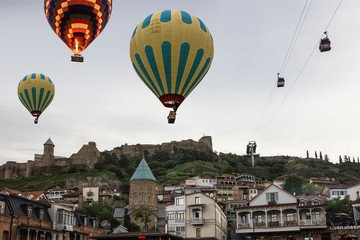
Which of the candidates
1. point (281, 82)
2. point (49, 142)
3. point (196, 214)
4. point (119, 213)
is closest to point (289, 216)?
→ point (196, 214)

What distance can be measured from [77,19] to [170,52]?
9698 mm

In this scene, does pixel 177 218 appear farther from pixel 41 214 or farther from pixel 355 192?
pixel 355 192

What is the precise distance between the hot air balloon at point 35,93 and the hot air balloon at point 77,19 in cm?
1189

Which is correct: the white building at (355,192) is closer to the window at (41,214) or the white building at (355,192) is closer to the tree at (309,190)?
the tree at (309,190)

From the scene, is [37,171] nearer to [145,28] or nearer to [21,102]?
[21,102]

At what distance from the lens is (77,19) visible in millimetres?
32938

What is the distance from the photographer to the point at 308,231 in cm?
4397

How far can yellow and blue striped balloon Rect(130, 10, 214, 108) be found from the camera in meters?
27.9

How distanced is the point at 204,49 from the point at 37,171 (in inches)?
4935

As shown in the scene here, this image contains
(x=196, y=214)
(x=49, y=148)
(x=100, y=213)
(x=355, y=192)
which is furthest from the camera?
(x=49, y=148)

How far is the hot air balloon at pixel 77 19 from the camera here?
106 ft

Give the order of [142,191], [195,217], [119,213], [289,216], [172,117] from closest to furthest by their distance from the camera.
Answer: [172,117] < [289,216] < [195,217] < [119,213] < [142,191]

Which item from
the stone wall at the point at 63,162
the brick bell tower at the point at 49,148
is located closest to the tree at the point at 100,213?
the stone wall at the point at 63,162

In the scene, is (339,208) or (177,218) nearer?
(177,218)
